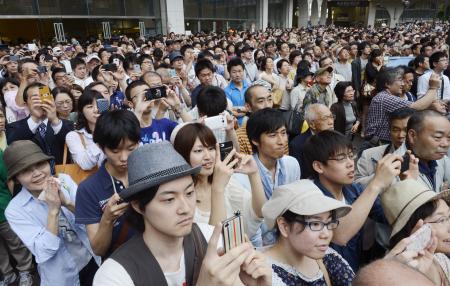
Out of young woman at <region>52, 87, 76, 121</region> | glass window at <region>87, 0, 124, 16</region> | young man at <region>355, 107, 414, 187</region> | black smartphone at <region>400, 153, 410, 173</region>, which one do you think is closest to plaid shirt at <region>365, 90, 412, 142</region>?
young man at <region>355, 107, 414, 187</region>

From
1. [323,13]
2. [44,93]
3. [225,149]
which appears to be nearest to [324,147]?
[225,149]

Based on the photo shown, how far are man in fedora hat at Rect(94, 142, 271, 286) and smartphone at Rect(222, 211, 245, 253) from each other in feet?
Answer: 0.09

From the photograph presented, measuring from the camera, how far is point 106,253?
2.07 m

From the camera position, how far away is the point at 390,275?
125cm

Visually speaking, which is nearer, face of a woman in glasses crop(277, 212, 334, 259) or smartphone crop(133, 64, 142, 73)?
face of a woman in glasses crop(277, 212, 334, 259)

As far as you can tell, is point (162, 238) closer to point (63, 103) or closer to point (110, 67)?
point (63, 103)

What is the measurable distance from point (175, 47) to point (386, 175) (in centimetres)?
972

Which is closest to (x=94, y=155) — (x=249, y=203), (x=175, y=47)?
(x=249, y=203)

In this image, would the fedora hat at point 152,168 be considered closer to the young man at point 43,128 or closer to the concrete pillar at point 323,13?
the young man at point 43,128

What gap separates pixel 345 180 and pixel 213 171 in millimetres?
884

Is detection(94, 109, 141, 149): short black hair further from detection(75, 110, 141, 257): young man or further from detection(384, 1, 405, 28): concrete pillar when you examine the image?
detection(384, 1, 405, 28): concrete pillar

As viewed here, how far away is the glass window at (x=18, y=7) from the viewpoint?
52.3ft

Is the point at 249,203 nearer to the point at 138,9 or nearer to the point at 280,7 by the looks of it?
the point at 138,9

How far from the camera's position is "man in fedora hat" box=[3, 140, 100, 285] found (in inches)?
85.0
